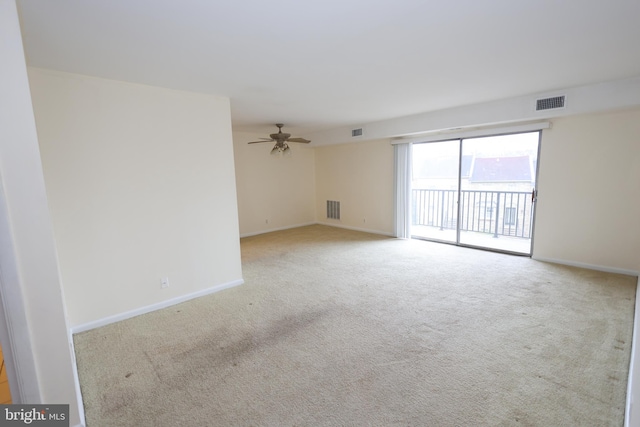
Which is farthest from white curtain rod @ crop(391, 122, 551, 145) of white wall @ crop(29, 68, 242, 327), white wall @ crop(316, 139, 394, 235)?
white wall @ crop(29, 68, 242, 327)

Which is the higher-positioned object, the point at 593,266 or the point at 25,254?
the point at 25,254

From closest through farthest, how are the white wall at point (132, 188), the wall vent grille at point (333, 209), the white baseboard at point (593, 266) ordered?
1. the white wall at point (132, 188)
2. the white baseboard at point (593, 266)
3. the wall vent grille at point (333, 209)

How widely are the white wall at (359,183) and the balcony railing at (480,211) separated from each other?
2.64ft

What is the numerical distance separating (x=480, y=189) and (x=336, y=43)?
17.1 ft

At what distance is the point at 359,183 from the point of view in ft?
22.5

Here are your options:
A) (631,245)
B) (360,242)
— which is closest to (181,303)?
(360,242)

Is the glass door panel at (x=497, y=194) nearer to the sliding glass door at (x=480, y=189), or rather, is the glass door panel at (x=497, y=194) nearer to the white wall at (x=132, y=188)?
the sliding glass door at (x=480, y=189)

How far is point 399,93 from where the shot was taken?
3594mm

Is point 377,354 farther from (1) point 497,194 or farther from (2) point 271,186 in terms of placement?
(2) point 271,186

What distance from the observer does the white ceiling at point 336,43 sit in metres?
1.69

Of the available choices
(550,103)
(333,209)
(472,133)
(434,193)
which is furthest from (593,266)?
(333,209)

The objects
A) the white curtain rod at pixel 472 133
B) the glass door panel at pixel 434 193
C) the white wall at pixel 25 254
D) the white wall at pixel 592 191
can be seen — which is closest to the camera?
the white wall at pixel 25 254

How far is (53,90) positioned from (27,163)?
1.61 m

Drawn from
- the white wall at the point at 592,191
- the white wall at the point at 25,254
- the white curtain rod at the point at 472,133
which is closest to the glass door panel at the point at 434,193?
the white curtain rod at the point at 472,133
